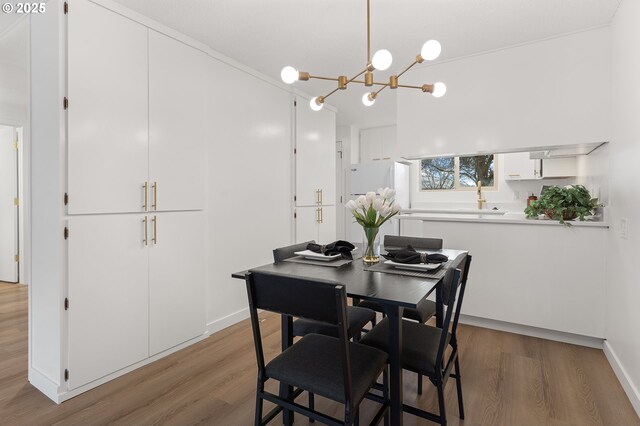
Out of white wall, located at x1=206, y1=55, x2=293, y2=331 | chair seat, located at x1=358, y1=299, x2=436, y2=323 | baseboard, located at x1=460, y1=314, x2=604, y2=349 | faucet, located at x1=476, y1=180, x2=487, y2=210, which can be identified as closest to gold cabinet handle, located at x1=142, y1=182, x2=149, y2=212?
white wall, located at x1=206, y1=55, x2=293, y2=331

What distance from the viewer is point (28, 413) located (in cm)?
190

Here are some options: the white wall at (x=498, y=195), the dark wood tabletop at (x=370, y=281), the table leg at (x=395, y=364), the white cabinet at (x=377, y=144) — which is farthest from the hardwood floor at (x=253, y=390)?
the white cabinet at (x=377, y=144)

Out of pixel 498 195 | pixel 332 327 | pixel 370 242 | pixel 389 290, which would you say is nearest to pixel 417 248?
pixel 370 242

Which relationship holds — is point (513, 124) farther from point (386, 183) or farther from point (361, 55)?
point (386, 183)

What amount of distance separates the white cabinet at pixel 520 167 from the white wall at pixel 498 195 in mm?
162

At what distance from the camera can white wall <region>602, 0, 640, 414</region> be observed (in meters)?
1.97

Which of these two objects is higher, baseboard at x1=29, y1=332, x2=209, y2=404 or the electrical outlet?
the electrical outlet

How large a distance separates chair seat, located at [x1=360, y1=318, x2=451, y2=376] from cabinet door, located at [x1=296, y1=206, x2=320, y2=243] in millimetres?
2374

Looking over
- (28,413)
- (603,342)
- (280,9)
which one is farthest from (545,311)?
(28,413)

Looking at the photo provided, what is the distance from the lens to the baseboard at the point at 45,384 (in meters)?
2.00

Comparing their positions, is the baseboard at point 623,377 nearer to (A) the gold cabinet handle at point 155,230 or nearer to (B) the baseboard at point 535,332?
(B) the baseboard at point 535,332

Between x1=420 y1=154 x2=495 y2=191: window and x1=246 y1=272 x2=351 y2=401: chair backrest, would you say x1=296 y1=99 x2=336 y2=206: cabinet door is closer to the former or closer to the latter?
x1=420 y1=154 x2=495 y2=191: window

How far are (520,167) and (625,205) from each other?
314 centimetres

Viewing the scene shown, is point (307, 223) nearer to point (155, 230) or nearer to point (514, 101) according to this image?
point (155, 230)
